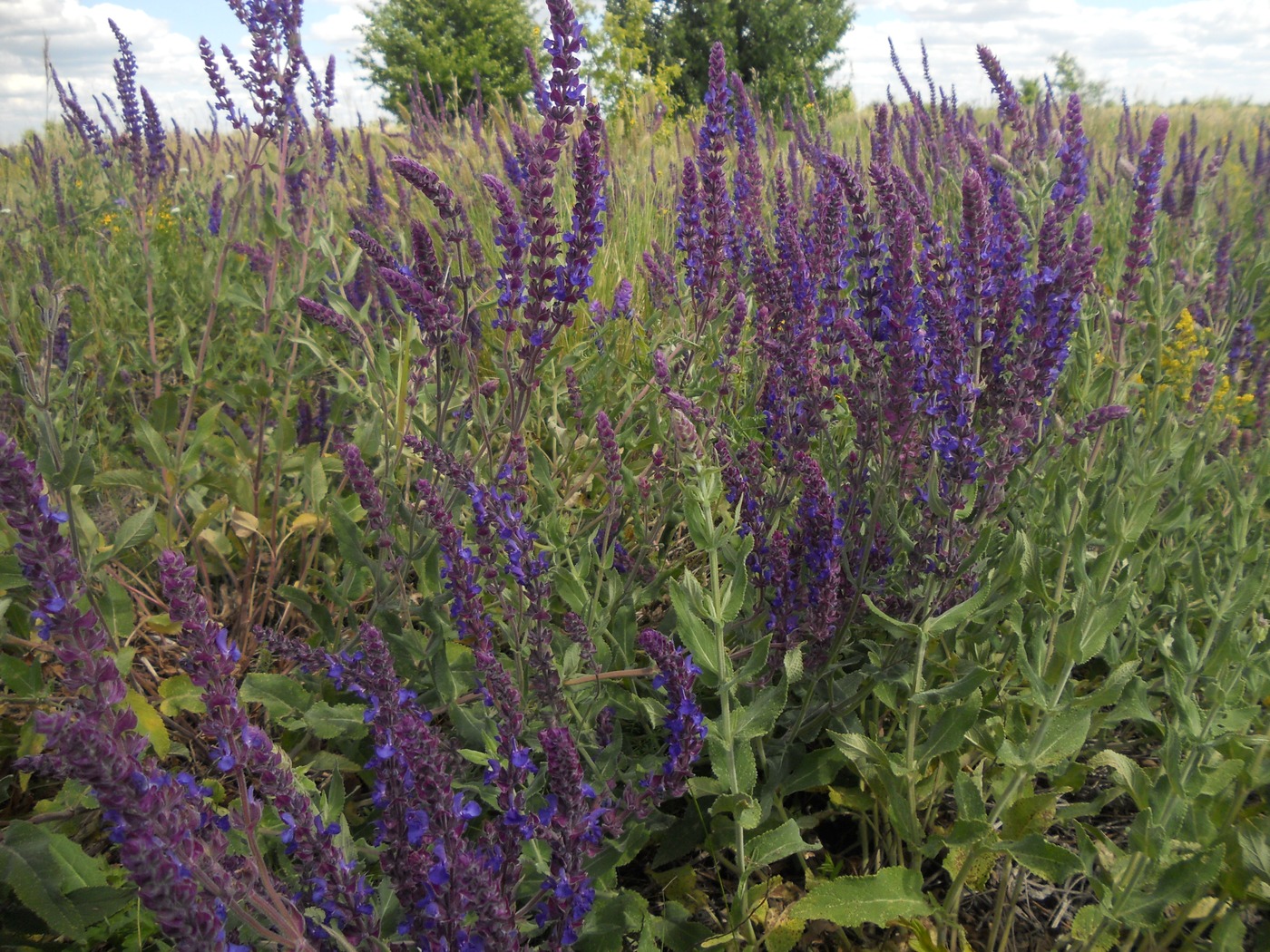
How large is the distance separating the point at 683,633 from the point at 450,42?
28.2m

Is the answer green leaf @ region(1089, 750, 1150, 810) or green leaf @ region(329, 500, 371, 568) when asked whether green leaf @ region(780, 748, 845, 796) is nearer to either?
green leaf @ region(1089, 750, 1150, 810)

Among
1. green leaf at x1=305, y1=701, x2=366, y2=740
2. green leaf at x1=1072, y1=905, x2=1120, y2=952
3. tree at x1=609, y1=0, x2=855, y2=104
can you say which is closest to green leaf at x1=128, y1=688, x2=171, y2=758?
green leaf at x1=305, y1=701, x2=366, y2=740

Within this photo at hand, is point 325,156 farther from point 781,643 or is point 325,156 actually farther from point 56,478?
point 781,643

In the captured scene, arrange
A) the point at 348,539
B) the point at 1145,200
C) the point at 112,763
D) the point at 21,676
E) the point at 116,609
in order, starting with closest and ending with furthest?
the point at 112,763, the point at 21,676, the point at 116,609, the point at 348,539, the point at 1145,200

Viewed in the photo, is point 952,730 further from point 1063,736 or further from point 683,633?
point 683,633

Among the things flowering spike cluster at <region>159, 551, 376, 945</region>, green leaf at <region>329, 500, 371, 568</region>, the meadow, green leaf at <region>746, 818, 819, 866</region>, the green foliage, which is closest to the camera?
flowering spike cluster at <region>159, 551, 376, 945</region>

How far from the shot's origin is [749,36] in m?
26.0

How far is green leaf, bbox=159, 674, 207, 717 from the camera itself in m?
1.80

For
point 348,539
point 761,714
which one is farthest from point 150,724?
point 761,714

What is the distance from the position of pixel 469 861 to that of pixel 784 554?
0.92 meters

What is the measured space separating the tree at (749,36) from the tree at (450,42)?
466 centimetres

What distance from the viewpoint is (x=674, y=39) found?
2503 centimetres

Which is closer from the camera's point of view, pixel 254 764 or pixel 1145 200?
pixel 254 764

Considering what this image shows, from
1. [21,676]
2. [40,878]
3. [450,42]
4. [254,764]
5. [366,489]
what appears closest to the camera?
[254,764]
